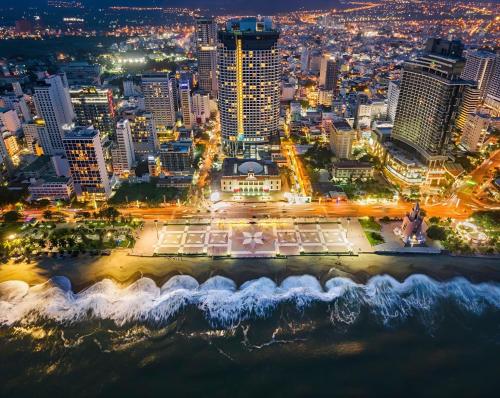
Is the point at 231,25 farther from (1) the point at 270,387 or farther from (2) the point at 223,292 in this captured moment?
(1) the point at 270,387

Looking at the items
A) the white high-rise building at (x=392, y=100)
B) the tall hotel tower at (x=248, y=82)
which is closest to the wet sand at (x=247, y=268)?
the tall hotel tower at (x=248, y=82)

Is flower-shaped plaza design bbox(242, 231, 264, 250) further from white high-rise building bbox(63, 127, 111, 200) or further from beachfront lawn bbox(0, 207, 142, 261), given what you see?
white high-rise building bbox(63, 127, 111, 200)

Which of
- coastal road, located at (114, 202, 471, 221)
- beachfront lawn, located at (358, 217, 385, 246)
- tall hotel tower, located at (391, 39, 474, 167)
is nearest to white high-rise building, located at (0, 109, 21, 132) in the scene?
coastal road, located at (114, 202, 471, 221)

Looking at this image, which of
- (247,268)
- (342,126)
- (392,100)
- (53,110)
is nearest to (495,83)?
(392,100)

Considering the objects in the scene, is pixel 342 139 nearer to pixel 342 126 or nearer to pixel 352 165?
pixel 342 126

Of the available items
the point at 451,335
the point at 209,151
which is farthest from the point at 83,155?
the point at 451,335

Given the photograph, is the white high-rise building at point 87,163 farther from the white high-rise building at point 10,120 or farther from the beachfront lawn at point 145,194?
the white high-rise building at point 10,120
